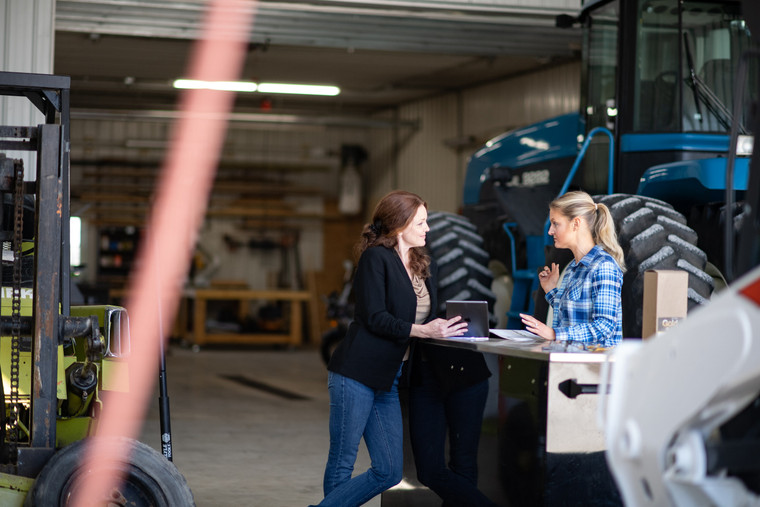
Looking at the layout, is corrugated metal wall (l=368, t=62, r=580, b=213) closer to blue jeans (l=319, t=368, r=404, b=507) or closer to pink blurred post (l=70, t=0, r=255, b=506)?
pink blurred post (l=70, t=0, r=255, b=506)

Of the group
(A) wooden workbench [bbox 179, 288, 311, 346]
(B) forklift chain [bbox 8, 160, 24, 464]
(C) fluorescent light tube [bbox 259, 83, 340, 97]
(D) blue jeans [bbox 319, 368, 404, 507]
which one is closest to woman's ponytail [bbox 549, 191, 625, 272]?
(D) blue jeans [bbox 319, 368, 404, 507]

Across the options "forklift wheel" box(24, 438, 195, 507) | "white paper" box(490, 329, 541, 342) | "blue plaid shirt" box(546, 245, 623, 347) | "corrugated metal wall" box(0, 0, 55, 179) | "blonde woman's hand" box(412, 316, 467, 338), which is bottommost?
"forklift wheel" box(24, 438, 195, 507)

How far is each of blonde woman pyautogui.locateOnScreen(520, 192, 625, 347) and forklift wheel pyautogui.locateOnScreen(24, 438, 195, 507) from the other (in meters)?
1.43

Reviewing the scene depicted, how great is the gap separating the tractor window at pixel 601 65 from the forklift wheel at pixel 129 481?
10.8 feet

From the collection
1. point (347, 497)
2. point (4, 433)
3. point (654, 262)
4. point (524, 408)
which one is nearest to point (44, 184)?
point (4, 433)

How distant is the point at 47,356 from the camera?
3588 mm

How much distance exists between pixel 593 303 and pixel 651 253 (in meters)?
0.82

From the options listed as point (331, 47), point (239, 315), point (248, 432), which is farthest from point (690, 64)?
point (239, 315)

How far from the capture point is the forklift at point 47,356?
3518mm

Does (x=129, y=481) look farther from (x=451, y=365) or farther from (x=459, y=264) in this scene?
(x=459, y=264)

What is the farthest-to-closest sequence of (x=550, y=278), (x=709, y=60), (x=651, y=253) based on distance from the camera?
(x=709, y=60) → (x=651, y=253) → (x=550, y=278)

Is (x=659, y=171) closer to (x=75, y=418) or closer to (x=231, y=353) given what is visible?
(x=75, y=418)

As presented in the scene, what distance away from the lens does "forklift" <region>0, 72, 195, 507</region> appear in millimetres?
3518

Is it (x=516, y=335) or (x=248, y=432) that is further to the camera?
(x=248, y=432)
